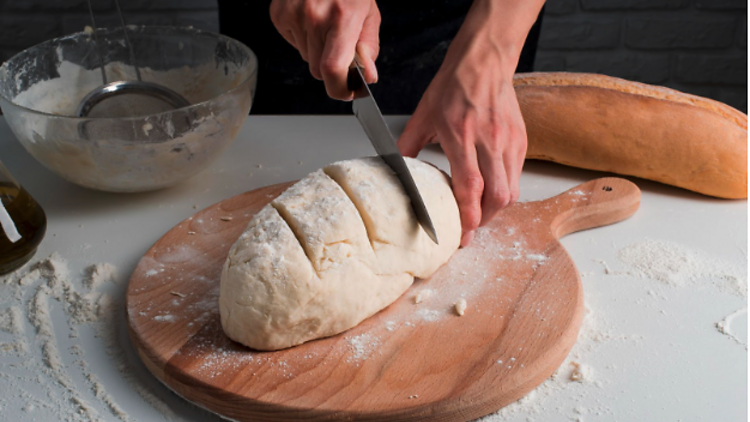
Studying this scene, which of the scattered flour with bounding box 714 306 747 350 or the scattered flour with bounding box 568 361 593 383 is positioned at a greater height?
the scattered flour with bounding box 568 361 593 383

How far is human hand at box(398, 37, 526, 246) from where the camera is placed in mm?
1558

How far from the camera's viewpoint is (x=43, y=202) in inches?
75.3

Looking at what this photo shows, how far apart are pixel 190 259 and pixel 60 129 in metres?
0.45

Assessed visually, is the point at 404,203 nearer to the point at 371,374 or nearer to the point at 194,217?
the point at 371,374

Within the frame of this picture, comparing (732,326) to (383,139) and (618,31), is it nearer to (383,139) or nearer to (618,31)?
(383,139)

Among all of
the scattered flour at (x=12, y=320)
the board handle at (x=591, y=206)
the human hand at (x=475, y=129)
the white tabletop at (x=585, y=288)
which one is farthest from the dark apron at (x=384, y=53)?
the scattered flour at (x=12, y=320)

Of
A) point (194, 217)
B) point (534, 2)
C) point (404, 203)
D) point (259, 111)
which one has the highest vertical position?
point (534, 2)

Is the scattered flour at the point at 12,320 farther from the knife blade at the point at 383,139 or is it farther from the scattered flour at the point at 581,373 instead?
the scattered flour at the point at 581,373

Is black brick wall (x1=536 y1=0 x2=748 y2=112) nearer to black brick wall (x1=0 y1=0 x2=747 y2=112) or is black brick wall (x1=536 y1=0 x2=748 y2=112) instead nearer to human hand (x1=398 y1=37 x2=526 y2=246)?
black brick wall (x1=0 y1=0 x2=747 y2=112)

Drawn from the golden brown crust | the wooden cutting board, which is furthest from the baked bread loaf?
the wooden cutting board

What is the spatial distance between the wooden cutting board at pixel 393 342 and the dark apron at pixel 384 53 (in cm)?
101

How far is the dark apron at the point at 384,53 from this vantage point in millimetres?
2461

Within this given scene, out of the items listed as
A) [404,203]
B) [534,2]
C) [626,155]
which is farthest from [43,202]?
[626,155]

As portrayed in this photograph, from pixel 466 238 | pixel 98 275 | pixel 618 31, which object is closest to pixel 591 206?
pixel 466 238
